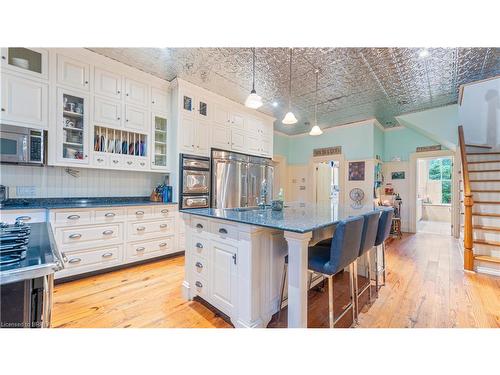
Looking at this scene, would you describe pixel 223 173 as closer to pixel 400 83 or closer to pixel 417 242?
pixel 400 83

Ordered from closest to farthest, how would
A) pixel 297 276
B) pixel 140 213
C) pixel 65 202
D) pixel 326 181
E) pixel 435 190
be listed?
1. pixel 297 276
2. pixel 65 202
3. pixel 140 213
4. pixel 326 181
5. pixel 435 190

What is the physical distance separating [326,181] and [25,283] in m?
6.81

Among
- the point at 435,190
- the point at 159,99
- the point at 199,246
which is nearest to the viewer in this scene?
the point at 199,246

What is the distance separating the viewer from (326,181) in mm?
6781

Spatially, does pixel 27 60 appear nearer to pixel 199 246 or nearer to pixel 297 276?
pixel 199 246

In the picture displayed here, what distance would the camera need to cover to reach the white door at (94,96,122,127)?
2895mm

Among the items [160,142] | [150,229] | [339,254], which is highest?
[160,142]

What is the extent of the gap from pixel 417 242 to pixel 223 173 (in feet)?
14.0

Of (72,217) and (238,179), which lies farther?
(238,179)

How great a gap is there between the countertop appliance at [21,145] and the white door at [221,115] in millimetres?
2411

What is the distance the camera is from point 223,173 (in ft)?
13.3

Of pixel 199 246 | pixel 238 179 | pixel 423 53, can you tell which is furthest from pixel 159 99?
pixel 423 53

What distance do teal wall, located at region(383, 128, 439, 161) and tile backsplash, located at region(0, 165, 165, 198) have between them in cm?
583
